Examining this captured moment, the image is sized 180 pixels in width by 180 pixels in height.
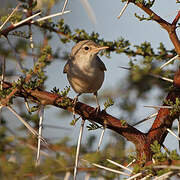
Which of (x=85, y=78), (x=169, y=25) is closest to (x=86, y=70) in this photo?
(x=85, y=78)

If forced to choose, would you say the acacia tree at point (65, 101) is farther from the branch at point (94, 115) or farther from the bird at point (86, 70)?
the bird at point (86, 70)

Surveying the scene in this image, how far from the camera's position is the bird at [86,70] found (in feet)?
12.2

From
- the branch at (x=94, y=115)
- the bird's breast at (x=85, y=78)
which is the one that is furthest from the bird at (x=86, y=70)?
the branch at (x=94, y=115)

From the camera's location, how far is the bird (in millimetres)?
3707

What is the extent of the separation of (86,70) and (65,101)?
1812 millimetres

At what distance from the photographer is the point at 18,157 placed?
4.93ft

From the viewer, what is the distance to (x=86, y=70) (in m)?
3.85

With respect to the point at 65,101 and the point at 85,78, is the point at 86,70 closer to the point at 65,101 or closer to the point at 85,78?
the point at 85,78

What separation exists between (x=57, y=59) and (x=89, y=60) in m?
1.66

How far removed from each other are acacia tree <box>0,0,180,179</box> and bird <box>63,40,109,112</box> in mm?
1128

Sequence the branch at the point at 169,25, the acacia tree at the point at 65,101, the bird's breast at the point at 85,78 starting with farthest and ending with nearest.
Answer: the bird's breast at the point at 85,78 < the branch at the point at 169,25 < the acacia tree at the point at 65,101

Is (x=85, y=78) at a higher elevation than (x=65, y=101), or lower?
higher

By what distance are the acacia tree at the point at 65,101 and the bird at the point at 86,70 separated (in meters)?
1.13

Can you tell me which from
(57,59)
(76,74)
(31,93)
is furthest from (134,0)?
(76,74)
